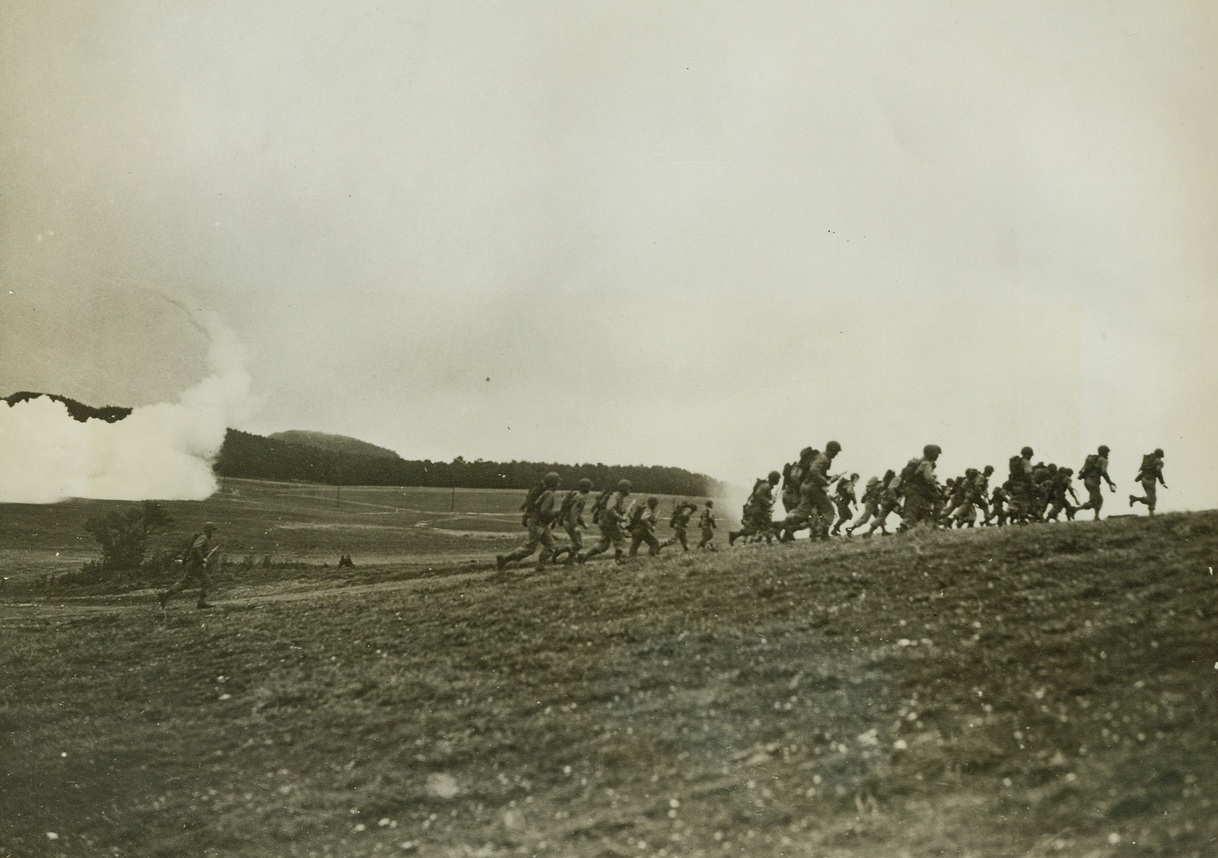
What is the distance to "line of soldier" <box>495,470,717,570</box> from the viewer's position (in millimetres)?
13305

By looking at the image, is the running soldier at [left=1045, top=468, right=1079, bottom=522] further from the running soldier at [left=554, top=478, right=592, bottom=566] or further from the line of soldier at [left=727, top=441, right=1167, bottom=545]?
the running soldier at [left=554, top=478, right=592, bottom=566]

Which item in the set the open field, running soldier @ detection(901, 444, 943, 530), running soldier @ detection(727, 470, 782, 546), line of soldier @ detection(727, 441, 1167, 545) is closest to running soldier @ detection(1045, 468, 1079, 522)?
line of soldier @ detection(727, 441, 1167, 545)

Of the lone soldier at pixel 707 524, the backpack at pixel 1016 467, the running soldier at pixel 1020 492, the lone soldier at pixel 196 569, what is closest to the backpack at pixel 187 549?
the lone soldier at pixel 196 569

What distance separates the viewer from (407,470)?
595 inches

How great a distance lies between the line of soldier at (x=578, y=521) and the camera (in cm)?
1330

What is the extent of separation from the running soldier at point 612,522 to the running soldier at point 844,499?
13.6ft

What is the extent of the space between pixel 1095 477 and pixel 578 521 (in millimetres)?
8547

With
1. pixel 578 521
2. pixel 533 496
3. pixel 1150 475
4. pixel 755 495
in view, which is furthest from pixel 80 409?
pixel 1150 475

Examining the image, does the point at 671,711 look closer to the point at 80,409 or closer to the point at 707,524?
the point at 707,524

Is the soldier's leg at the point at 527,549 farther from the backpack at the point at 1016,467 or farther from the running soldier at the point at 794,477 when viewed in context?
the backpack at the point at 1016,467

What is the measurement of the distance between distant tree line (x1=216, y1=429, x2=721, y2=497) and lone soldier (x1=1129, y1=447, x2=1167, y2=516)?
22.3 feet

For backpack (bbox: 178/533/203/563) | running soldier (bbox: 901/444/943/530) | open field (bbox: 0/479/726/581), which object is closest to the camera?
open field (bbox: 0/479/726/581)

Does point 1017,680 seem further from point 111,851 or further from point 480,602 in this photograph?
point 111,851

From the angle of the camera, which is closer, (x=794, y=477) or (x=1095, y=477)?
(x=1095, y=477)
